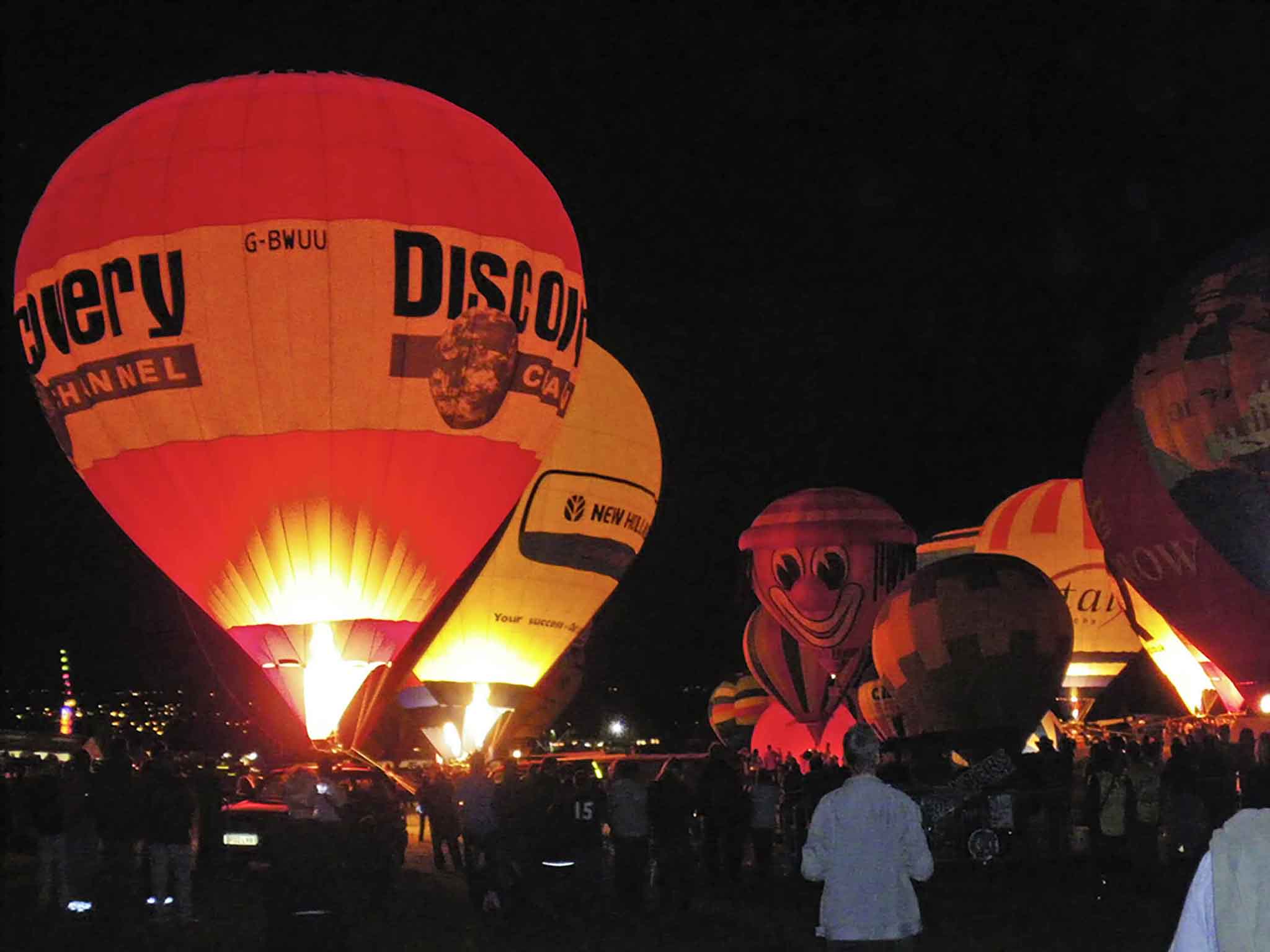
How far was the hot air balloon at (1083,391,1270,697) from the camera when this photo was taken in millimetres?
24938

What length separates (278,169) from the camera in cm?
1911

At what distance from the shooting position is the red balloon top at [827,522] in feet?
112

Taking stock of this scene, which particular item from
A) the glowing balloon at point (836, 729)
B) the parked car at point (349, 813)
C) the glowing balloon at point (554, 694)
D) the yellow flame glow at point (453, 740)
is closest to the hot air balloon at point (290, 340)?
the parked car at point (349, 813)

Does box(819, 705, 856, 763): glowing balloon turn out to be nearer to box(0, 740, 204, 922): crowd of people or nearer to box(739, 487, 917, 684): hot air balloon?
box(739, 487, 917, 684): hot air balloon

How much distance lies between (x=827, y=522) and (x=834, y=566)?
0.81m

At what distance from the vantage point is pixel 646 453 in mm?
30219

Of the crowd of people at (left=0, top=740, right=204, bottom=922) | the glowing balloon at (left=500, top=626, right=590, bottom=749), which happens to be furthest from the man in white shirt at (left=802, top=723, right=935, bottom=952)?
the glowing balloon at (left=500, top=626, right=590, bottom=749)

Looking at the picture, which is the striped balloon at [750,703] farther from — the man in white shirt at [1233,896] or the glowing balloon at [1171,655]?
the man in white shirt at [1233,896]

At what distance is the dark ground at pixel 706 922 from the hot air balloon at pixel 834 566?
18015mm

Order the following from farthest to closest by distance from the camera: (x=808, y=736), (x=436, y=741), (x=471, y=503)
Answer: (x=808, y=736)
(x=436, y=741)
(x=471, y=503)

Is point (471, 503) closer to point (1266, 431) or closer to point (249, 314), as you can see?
point (249, 314)

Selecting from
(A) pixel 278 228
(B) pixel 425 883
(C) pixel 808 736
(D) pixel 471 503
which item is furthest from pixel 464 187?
(C) pixel 808 736

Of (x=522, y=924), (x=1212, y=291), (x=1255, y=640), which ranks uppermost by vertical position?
(x=1212, y=291)

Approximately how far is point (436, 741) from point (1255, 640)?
12236 mm
